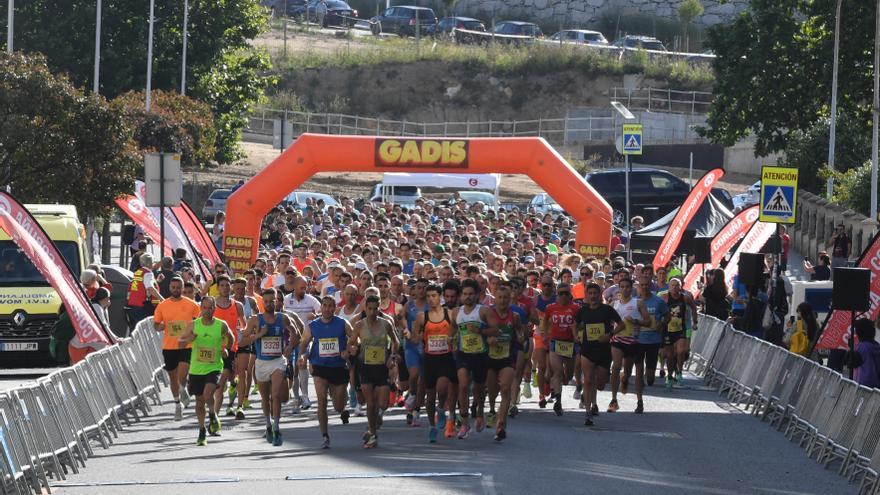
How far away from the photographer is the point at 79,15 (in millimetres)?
56500

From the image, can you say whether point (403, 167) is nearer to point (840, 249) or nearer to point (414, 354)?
point (840, 249)

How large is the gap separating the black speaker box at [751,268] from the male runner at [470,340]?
295 inches

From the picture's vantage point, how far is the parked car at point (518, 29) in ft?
311

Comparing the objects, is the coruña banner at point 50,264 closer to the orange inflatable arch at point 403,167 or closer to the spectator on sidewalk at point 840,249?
the orange inflatable arch at point 403,167

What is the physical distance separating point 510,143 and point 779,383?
40.5 ft

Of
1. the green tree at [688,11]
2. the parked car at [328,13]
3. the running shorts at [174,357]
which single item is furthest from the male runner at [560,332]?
the parked car at [328,13]

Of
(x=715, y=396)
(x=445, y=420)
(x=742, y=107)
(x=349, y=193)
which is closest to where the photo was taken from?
(x=445, y=420)

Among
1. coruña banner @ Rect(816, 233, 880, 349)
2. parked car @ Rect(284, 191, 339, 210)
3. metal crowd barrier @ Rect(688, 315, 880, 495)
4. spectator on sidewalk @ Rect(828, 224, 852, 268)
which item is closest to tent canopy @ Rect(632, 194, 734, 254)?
spectator on sidewalk @ Rect(828, 224, 852, 268)

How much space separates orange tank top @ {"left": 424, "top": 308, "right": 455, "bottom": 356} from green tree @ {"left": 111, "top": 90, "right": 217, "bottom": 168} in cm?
2737

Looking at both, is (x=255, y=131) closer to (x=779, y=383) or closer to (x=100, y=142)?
(x=100, y=142)

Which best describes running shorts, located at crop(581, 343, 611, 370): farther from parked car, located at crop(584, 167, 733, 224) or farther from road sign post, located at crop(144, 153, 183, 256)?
parked car, located at crop(584, 167, 733, 224)

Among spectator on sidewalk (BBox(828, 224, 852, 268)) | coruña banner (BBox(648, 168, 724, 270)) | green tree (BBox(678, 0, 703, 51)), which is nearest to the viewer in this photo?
coruña banner (BBox(648, 168, 724, 270))

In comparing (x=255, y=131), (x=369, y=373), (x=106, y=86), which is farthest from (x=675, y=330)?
(x=255, y=131)

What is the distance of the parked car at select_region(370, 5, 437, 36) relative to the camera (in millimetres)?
95250
